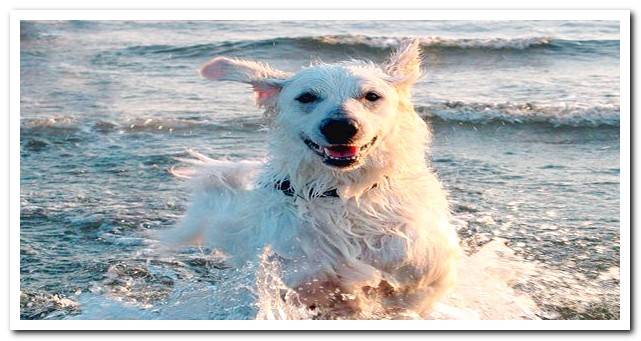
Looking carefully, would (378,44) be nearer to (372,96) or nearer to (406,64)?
(406,64)

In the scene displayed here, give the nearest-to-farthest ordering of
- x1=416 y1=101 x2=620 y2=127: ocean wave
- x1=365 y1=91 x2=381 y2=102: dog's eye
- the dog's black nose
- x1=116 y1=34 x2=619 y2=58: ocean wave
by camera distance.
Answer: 1. the dog's black nose
2. x1=365 y1=91 x2=381 y2=102: dog's eye
3. x1=116 y1=34 x2=619 y2=58: ocean wave
4. x1=416 y1=101 x2=620 y2=127: ocean wave

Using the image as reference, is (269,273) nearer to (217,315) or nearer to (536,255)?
(217,315)

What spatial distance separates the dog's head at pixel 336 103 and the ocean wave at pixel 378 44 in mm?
811

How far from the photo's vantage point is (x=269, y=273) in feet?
13.0

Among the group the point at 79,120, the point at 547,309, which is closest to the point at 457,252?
the point at 547,309

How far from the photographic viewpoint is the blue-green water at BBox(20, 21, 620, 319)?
466 centimetres

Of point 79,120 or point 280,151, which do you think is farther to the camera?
point 79,120

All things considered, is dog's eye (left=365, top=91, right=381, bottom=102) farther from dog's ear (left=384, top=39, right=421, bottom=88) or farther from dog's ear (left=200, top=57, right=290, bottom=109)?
dog's ear (left=200, top=57, right=290, bottom=109)

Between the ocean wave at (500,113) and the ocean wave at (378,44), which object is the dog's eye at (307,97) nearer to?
the ocean wave at (378,44)

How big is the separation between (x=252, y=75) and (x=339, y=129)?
1.66 ft

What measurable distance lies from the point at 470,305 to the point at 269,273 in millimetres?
837

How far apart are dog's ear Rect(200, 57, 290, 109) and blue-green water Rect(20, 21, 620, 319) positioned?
498 mm

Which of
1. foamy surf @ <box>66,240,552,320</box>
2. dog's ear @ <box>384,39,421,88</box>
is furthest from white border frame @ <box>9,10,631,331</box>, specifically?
dog's ear @ <box>384,39,421,88</box>
